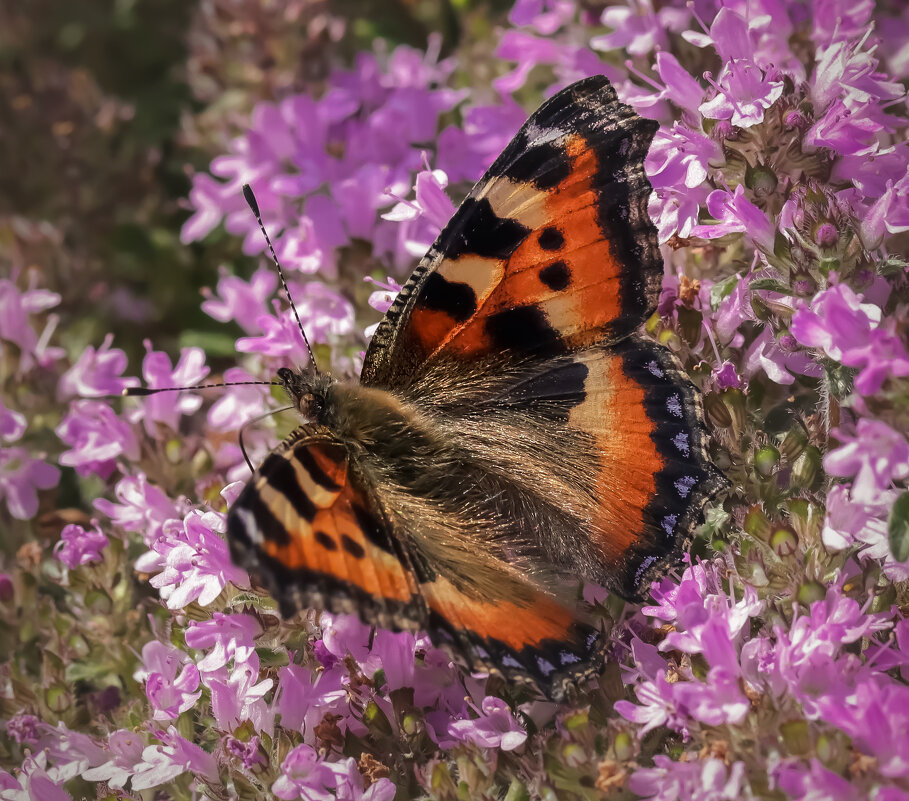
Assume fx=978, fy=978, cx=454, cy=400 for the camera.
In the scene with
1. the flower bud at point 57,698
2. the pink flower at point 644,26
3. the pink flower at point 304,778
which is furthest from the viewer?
the pink flower at point 644,26

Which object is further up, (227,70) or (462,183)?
(227,70)

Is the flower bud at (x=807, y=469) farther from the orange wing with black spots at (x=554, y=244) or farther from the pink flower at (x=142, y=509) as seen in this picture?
the pink flower at (x=142, y=509)

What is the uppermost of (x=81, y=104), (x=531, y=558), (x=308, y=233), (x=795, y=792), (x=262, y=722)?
(x=81, y=104)

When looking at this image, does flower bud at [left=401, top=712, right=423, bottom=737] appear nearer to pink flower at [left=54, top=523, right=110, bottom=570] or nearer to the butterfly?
the butterfly

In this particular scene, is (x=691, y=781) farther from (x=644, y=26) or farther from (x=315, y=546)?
(x=644, y=26)

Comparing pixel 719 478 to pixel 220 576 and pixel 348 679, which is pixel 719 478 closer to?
pixel 348 679

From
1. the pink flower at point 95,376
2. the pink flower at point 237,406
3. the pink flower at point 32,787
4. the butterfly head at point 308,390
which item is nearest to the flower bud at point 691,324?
the butterfly head at point 308,390

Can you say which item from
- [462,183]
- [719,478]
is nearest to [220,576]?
[719,478]
